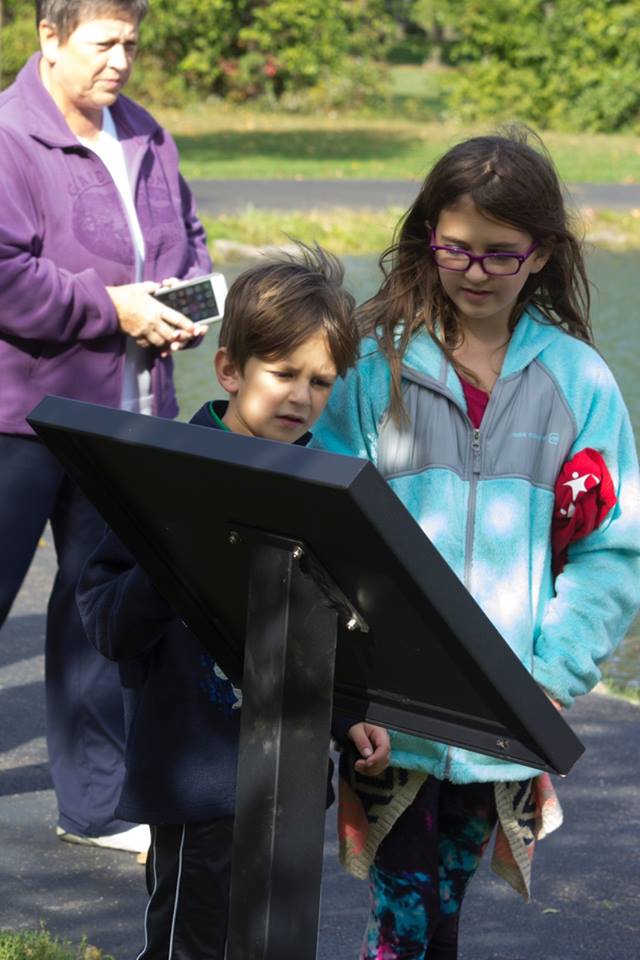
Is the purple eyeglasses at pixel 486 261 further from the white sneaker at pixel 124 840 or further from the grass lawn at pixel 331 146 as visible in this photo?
the grass lawn at pixel 331 146

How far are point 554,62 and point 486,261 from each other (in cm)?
3050

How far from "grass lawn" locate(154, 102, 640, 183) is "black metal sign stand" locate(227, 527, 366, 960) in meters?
19.7

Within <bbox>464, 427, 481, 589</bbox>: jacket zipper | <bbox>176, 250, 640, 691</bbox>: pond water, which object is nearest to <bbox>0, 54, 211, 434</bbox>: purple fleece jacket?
<bbox>464, 427, 481, 589</bbox>: jacket zipper

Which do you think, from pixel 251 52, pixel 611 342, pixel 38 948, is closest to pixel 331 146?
pixel 251 52

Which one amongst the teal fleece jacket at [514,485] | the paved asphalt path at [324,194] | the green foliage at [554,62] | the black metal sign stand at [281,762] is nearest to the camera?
the black metal sign stand at [281,762]

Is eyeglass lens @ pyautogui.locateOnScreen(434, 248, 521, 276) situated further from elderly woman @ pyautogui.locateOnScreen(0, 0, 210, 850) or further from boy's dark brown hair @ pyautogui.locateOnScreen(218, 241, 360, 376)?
elderly woman @ pyautogui.locateOnScreen(0, 0, 210, 850)

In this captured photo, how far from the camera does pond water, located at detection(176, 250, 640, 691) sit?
20.9 feet

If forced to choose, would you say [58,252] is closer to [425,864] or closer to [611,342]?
[425,864]

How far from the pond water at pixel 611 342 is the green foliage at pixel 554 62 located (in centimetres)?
1555

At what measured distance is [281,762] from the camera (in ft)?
6.29

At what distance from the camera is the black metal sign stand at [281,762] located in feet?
6.19

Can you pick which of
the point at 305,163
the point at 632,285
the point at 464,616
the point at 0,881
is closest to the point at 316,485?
the point at 464,616

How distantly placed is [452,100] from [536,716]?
32.4 metres

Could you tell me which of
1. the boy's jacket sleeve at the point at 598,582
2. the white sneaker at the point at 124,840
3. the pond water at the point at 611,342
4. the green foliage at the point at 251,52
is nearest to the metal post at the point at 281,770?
the boy's jacket sleeve at the point at 598,582
